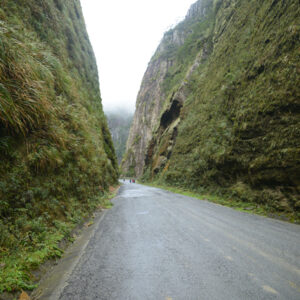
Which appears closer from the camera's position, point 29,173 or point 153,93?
point 29,173

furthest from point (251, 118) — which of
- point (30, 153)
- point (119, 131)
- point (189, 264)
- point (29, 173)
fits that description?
point (119, 131)

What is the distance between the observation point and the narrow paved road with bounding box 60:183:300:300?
93.8 inches

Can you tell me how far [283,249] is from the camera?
143 inches

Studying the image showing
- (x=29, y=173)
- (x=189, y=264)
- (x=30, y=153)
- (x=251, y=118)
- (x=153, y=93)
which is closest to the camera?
(x=189, y=264)

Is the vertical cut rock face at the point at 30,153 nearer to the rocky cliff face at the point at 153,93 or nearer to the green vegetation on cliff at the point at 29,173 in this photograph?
the green vegetation on cliff at the point at 29,173

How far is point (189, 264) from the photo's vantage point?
10.1 ft

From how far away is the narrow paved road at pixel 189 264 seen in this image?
7.82 feet

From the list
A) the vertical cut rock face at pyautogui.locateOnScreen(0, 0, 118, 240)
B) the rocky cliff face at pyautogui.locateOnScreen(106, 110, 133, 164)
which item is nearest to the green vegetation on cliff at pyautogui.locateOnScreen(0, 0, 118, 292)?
the vertical cut rock face at pyautogui.locateOnScreen(0, 0, 118, 240)

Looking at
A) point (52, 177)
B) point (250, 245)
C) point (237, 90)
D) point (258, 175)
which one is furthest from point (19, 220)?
point (237, 90)

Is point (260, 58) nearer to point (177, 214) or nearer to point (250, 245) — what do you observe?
point (177, 214)

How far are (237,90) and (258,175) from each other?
7032 millimetres

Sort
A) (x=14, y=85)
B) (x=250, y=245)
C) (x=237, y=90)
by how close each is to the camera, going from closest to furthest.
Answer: (x=250, y=245)
(x=14, y=85)
(x=237, y=90)

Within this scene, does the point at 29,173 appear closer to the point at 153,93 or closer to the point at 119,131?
the point at 153,93

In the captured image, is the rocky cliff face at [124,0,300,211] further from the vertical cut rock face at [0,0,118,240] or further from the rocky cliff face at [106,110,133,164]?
the rocky cliff face at [106,110,133,164]
